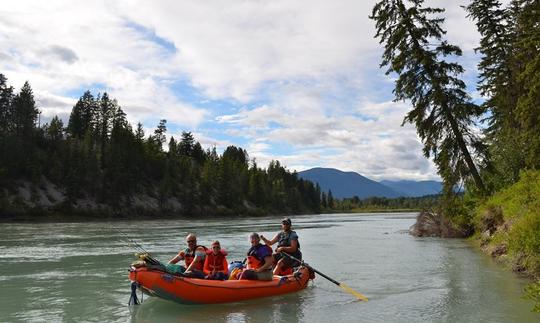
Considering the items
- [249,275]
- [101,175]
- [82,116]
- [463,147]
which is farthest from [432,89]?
[82,116]

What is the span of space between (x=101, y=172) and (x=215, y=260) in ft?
257

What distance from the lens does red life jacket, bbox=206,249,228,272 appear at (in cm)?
1341

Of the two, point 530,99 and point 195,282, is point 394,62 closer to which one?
point 530,99

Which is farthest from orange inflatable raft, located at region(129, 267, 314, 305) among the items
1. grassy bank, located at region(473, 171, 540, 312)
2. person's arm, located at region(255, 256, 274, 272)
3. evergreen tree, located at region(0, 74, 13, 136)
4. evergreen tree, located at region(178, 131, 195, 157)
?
evergreen tree, located at region(178, 131, 195, 157)

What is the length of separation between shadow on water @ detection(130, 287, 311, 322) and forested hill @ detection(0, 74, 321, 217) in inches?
2272

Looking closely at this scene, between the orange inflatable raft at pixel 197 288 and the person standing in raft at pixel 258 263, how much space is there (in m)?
0.22

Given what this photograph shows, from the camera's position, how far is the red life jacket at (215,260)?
13414 millimetres

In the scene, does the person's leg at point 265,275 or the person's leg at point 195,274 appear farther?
the person's leg at point 265,275

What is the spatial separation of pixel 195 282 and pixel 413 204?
18681cm

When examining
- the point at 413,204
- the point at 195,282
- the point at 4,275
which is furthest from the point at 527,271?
the point at 413,204

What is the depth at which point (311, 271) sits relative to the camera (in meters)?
14.9

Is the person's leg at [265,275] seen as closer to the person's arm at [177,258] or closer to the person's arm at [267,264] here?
the person's arm at [267,264]

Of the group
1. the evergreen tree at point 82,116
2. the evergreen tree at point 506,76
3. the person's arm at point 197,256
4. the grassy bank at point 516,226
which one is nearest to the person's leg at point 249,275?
the person's arm at point 197,256

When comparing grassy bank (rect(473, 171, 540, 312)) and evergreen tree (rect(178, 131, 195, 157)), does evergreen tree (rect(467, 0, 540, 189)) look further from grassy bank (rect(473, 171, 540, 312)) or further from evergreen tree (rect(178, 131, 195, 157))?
evergreen tree (rect(178, 131, 195, 157))
